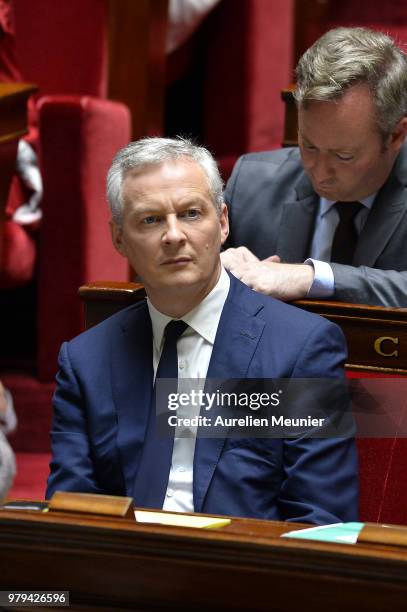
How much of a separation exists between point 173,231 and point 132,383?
171mm

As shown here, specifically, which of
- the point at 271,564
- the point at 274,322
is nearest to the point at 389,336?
the point at 274,322

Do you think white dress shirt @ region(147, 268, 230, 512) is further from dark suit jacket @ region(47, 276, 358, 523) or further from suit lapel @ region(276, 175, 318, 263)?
suit lapel @ region(276, 175, 318, 263)

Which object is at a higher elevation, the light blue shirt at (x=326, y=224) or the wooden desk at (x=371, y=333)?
the light blue shirt at (x=326, y=224)

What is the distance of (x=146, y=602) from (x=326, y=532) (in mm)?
166

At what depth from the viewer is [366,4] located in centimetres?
280

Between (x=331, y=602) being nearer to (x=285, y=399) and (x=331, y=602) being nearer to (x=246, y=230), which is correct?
(x=285, y=399)

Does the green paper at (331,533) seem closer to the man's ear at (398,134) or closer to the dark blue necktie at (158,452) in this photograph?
the dark blue necktie at (158,452)

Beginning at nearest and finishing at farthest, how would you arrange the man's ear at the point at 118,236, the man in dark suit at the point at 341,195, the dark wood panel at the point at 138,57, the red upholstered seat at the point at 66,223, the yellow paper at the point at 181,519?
the yellow paper at the point at 181,519 → the man's ear at the point at 118,236 → the man in dark suit at the point at 341,195 → the red upholstered seat at the point at 66,223 → the dark wood panel at the point at 138,57

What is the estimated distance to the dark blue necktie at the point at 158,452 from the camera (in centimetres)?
128

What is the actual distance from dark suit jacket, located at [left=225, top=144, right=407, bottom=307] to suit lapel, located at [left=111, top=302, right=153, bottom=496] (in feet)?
0.92

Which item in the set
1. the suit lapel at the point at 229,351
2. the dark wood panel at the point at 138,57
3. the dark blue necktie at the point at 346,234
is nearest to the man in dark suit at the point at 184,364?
the suit lapel at the point at 229,351

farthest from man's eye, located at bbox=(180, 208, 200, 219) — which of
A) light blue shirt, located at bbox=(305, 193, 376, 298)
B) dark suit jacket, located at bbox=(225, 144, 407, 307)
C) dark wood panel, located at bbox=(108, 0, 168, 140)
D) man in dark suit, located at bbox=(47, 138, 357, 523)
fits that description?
dark wood panel, located at bbox=(108, 0, 168, 140)

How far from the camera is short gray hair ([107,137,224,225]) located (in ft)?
4.36

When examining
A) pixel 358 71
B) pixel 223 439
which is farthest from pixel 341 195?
pixel 223 439
